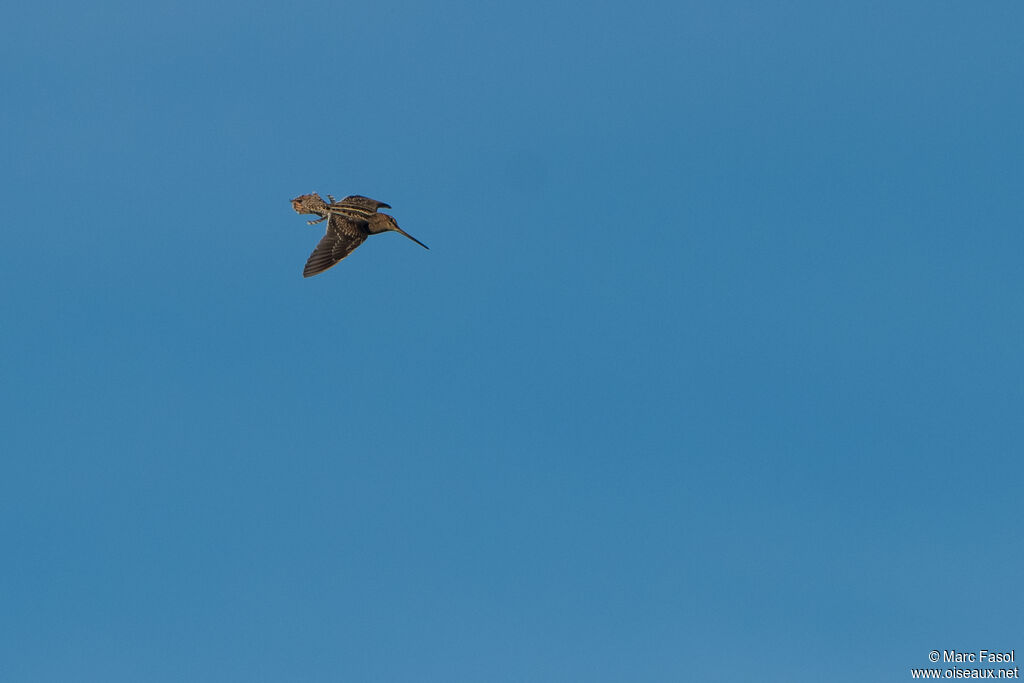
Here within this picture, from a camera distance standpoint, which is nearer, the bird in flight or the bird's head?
the bird in flight

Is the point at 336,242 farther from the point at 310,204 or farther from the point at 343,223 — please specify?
the point at 310,204

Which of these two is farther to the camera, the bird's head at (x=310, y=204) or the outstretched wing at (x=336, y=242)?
the bird's head at (x=310, y=204)

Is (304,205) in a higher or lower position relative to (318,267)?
higher

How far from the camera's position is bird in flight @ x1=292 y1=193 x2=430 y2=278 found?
65.5 metres

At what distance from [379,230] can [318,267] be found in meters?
5.00

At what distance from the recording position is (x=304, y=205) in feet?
224

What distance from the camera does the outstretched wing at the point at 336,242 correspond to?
213 feet

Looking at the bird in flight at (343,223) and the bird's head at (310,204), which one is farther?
the bird's head at (310,204)

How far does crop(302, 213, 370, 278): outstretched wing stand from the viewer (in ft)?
213

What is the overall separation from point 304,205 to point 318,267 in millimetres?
5725

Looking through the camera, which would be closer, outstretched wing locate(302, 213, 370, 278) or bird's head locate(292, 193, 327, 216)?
outstretched wing locate(302, 213, 370, 278)

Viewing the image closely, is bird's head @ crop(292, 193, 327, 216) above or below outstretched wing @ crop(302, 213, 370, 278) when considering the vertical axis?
above

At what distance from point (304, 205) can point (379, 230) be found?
4.94 meters

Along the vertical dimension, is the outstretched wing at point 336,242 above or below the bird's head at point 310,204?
below
